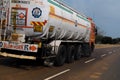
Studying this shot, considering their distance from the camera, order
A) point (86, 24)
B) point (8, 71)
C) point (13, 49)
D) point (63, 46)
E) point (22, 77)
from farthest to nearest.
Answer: point (86, 24)
point (63, 46)
point (13, 49)
point (8, 71)
point (22, 77)

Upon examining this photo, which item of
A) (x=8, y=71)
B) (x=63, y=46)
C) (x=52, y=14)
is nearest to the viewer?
(x=8, y=71)

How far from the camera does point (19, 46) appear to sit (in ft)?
49.7

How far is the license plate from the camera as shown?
15.0 meters

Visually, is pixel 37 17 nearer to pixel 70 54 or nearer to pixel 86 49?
pixel 70 54

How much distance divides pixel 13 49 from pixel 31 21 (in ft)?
4.86

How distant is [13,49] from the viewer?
1527 centimetres

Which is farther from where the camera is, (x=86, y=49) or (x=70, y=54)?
Answer: (x=86, y=49)

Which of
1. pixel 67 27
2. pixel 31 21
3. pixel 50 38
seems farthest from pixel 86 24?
pixel 31 21

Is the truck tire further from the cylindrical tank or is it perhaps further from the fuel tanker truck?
→ the fuel tanker truck

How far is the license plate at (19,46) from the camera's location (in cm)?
1502

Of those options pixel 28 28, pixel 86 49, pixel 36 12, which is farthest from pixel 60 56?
pixel 86 49

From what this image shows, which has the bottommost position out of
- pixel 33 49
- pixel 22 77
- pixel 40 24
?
pixel 22 77

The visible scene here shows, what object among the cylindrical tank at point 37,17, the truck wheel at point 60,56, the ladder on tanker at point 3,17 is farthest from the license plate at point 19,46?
the truck wheel at point 60,56

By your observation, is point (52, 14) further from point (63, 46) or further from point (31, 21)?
point (63, 46)
